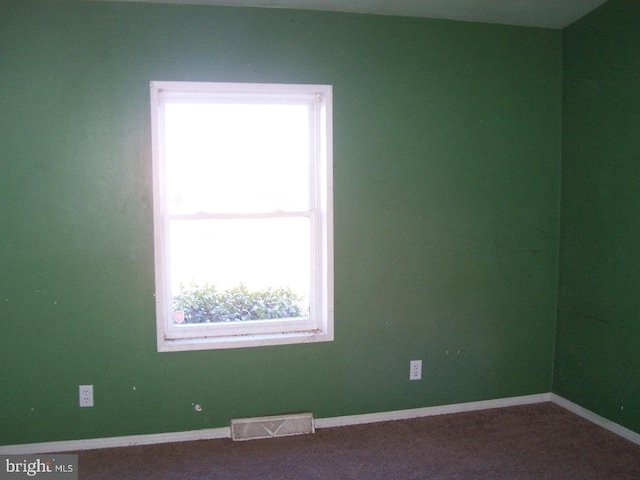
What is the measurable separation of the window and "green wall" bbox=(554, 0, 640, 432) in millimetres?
1607

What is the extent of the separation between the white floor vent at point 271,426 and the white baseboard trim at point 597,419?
5.55 feet

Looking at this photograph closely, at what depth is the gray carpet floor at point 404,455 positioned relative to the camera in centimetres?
238

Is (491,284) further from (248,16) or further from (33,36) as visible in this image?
(33,36)

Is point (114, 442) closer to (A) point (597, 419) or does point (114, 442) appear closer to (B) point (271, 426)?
(B) point (271, 426)

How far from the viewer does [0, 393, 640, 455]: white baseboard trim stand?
262 cm

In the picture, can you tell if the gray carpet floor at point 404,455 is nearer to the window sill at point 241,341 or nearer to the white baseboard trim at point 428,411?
the white baseboard trim at point 428,411

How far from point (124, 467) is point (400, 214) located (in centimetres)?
208

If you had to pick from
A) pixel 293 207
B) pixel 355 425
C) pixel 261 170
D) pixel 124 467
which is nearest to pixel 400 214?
pixel 293 207

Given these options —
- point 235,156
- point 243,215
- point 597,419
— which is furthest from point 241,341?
point 597,419

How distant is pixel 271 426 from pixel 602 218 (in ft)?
7.70

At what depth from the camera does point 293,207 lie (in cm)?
289

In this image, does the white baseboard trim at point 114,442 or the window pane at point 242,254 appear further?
the window pane at point 242,254

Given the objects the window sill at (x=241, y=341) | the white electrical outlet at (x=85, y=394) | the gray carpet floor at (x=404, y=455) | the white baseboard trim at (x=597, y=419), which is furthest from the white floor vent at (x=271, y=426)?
the white baseboard trim at (x=597, y=419)

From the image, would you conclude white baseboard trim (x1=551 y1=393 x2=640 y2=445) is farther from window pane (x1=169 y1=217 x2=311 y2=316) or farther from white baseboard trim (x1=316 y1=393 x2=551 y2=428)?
window pane (x1=169 y1=217 x2=311 y2=316)
